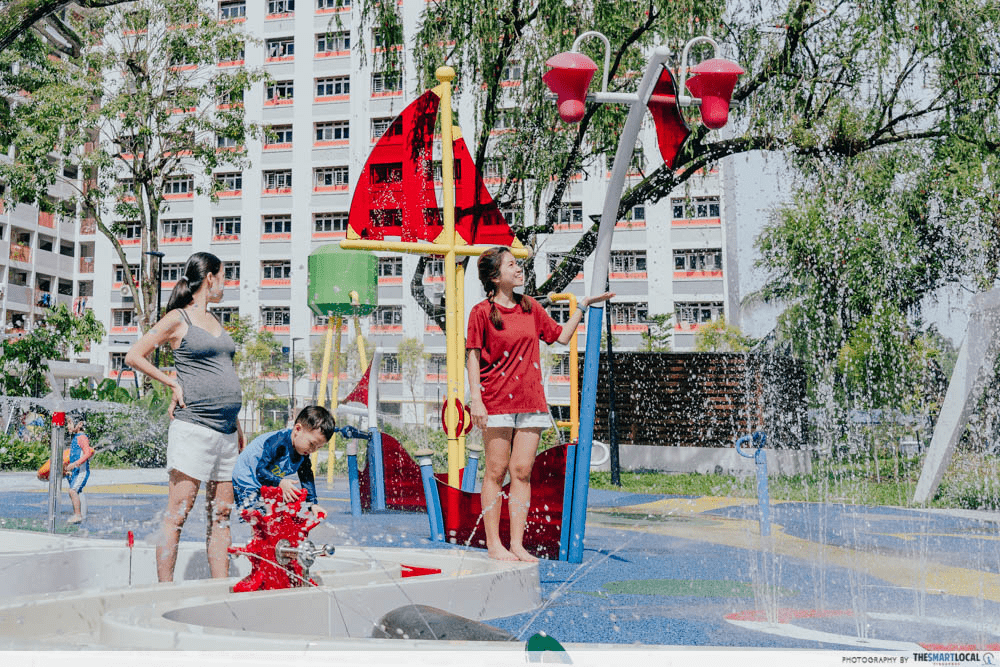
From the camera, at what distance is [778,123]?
11.3 meters

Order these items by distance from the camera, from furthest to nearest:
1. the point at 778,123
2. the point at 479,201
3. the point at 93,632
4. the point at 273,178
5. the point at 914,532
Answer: the point at 273,178, the point at 778,123, the point at 914,532, the point at 479,201, the point at 93,632

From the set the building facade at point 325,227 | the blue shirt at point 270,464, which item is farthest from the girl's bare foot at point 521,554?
the building facade at point 325,227

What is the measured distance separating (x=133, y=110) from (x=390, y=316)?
23639 mm

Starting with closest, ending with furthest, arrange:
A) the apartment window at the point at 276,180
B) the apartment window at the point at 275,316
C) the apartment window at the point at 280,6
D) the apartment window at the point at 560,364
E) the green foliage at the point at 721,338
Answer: the apartment window at the point at 560,364 → the green foliage at the point at 721,338 → the apartment window at the point at 280,6 → the apartment window at the point at 276,180 → the apartment window at the point at 275,316

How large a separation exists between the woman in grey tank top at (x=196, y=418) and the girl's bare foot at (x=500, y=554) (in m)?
1.21

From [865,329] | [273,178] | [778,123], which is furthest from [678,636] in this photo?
[273,178]

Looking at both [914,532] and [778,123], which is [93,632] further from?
[778,123]

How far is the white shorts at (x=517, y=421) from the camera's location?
14.1ft

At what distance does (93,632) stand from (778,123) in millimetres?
10589

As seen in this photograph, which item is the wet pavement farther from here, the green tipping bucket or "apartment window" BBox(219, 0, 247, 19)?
"apartment window" BBox(219, 0, 247, 19)

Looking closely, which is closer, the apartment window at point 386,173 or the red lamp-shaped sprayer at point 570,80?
the red lamp-shaped sprayer at point 570,80

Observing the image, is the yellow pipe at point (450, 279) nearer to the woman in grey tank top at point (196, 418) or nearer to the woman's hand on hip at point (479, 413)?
the woman's hand on hip at point (479, 413)

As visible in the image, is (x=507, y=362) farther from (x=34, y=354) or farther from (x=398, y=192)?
(x=34, y=354)

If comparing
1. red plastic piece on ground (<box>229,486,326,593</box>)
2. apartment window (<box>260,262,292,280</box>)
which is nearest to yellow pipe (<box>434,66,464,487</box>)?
red plastic piece on ground (<box>229,486,326,593</box>)
